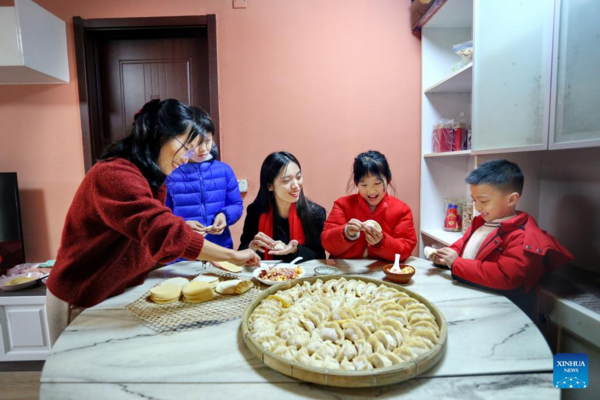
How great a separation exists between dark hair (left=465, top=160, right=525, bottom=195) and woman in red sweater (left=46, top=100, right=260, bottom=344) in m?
0.80

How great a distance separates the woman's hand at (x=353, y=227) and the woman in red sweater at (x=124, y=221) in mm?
455

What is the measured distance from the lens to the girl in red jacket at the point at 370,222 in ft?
4.34

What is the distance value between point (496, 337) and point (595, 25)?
2.92 feet

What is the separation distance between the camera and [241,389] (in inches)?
23.7

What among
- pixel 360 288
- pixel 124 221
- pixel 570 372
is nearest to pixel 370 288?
pixel 360 288

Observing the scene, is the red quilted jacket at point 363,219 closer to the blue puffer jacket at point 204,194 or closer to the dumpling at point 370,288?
the dumpling at point 370,288

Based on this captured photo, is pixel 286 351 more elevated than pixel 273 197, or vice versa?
pixel 273 197

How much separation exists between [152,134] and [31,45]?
5.72 feet

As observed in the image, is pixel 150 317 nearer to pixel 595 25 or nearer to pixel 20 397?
pixel 595 25

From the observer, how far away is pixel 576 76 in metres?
0.93

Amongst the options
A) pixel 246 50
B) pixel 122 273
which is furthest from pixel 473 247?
pixel 246 50

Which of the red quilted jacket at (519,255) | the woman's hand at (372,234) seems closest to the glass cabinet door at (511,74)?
the red quilted jacket at (519,255)

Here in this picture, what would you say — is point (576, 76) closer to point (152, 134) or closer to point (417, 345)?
point (417, 345)

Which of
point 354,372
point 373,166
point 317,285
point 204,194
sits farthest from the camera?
point 204,194
